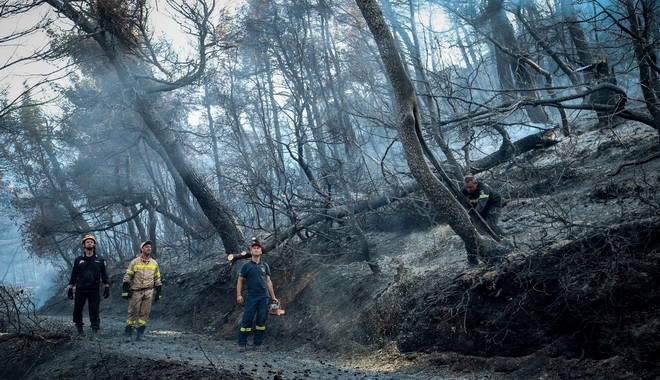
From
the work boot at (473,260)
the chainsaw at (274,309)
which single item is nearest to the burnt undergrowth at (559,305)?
the work boot at (473,260)

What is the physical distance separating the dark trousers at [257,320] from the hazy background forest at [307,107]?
1.84 m

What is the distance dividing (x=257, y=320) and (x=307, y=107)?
6.68 m

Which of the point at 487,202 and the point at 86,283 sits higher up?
the point at 86,283

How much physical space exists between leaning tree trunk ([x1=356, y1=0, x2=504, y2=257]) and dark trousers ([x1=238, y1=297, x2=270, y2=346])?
3.89 meters

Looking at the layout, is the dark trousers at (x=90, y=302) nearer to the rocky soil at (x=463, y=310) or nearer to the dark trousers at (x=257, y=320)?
the rocky soil at (x=463, y=310)

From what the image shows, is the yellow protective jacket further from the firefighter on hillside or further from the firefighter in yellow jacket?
the firefighter on hillside

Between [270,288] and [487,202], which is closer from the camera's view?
A: [487,202]

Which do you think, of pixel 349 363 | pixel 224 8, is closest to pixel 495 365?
pixel 349 363

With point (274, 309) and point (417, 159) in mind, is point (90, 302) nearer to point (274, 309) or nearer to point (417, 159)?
point (274, 309)

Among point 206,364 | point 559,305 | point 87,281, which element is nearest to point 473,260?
point 559,305

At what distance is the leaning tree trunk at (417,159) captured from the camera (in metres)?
7.59

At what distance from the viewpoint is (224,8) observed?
14680mm

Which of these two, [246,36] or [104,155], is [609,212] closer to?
[246,36]

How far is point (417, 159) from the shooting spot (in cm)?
773
